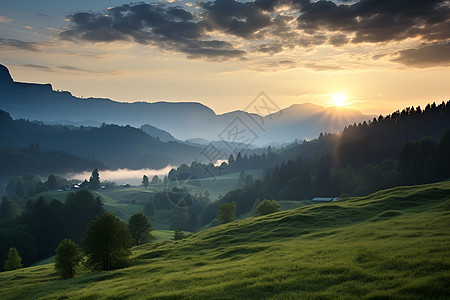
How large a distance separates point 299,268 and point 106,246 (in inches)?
1275

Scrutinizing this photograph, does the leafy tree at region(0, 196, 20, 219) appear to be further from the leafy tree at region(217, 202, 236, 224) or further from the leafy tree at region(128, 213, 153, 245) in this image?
the leafy tree at region(217, 202, 236, 224)

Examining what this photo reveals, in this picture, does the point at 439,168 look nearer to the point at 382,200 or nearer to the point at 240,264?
the point at 382,200

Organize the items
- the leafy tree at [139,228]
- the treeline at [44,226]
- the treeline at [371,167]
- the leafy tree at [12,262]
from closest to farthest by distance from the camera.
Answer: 1. the leafy tree at [12,262]
2. the leafy tree at [139,228]
3. the treeline at [44,226]
4. the treeline at [371,167]

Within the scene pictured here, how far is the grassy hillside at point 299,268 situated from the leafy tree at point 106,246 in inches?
116

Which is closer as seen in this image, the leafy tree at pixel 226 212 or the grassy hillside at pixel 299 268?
the grassy hillside at pixel 299 268

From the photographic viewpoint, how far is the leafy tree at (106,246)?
4409 centimetres

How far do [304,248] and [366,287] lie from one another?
15.2 metres

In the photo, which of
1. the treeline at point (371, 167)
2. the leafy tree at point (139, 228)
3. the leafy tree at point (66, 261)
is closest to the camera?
the leafy tree at point (66, 261)

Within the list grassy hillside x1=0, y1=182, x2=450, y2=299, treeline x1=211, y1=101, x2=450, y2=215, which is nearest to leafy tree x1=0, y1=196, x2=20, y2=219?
treeline x1=211, y1=101, x2=450, y2=215

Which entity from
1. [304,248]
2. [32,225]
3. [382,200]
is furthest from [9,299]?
[32,225]

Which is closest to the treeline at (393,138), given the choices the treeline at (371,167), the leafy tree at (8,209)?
the treeline at (371,167)

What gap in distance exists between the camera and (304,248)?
32.2 metres

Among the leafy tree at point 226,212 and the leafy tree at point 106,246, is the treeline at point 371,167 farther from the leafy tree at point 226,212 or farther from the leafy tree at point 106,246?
the leafy tree at point 106,246

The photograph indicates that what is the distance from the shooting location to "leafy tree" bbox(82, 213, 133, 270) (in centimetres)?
4409
